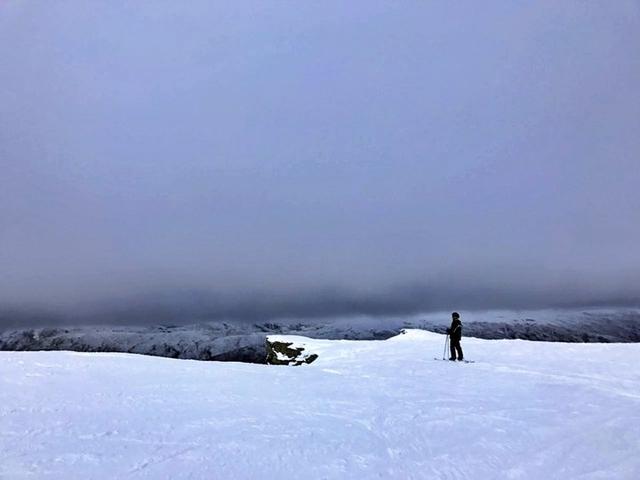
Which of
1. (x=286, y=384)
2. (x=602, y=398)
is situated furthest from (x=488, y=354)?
(x=286, y=384)

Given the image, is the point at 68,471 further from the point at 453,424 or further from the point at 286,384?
the point at 286,384

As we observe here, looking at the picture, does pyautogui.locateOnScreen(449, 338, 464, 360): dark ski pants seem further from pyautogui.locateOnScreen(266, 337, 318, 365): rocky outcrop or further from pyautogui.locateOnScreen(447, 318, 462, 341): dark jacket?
pyautogui.locateOnScreen(266, 337, 318, 365): rocky outcrop

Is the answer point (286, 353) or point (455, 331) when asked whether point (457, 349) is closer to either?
point (455, 331)

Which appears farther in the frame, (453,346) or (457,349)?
(453,346)

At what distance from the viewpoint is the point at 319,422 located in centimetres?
969

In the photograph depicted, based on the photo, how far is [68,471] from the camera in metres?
6.54

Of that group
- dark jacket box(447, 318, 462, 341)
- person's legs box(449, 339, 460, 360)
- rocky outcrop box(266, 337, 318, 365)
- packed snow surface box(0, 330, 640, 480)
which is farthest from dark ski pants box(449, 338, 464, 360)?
rocky outcrop box(266, 337, 318, 365)

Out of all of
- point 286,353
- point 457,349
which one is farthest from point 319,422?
point 286,353

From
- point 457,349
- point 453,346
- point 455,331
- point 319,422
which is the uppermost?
point 455,331

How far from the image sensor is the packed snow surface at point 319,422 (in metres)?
6.94

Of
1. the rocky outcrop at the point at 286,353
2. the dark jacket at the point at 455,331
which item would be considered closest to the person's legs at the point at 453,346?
the dark jacket at the point at 455,331

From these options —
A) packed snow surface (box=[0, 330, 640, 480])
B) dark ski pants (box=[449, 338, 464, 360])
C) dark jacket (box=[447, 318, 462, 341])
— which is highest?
dark jacket (box=[447, 318, 462, 341])

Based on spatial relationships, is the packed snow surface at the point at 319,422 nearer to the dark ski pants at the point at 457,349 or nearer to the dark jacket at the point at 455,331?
the dark ski pants at the point at 457,349

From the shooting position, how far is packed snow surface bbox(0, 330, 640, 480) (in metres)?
6.94
